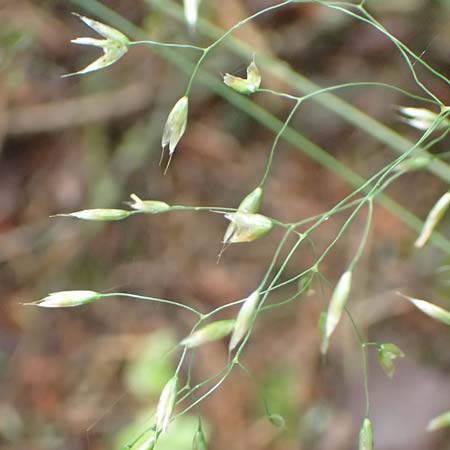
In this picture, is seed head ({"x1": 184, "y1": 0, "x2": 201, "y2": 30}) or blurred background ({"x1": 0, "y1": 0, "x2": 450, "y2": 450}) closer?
seed head ({"x1": 184, "y1": 0, "x2": 201, "y2": 30})

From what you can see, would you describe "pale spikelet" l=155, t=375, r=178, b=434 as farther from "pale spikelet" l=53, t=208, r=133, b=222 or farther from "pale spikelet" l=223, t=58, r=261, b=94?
"pale spikelet" l=223, t=58, r=261, b=94

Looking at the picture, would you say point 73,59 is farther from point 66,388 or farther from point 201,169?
point 66,388

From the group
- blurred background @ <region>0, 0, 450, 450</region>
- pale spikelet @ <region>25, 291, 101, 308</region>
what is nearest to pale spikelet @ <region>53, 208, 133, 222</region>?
pale spikelet @ <region>25, 291, 101, 308</region>

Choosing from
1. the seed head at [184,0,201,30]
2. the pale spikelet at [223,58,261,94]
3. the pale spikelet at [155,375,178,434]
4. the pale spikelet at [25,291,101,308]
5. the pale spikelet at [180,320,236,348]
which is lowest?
the pale spikelet at [155,375,178,434]

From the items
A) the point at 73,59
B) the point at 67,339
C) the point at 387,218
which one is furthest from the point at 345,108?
the point at 67,339

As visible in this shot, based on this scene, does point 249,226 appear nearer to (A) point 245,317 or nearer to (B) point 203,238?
(A) point 245,317

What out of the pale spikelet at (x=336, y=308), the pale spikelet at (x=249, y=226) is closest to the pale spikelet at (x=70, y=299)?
the pale spikelet at (x=249, y=226)

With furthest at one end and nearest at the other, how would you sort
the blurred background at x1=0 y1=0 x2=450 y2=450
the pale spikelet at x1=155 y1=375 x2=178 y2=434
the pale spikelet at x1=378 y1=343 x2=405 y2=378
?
the blurred background at x1=0 y1=0 x2=450 y2=450 → the pale spikelet at x1=378 y1=343 x2=405 y2=378 → the pale spikelet at x1=155 y1=375 x2=178 y2=434
